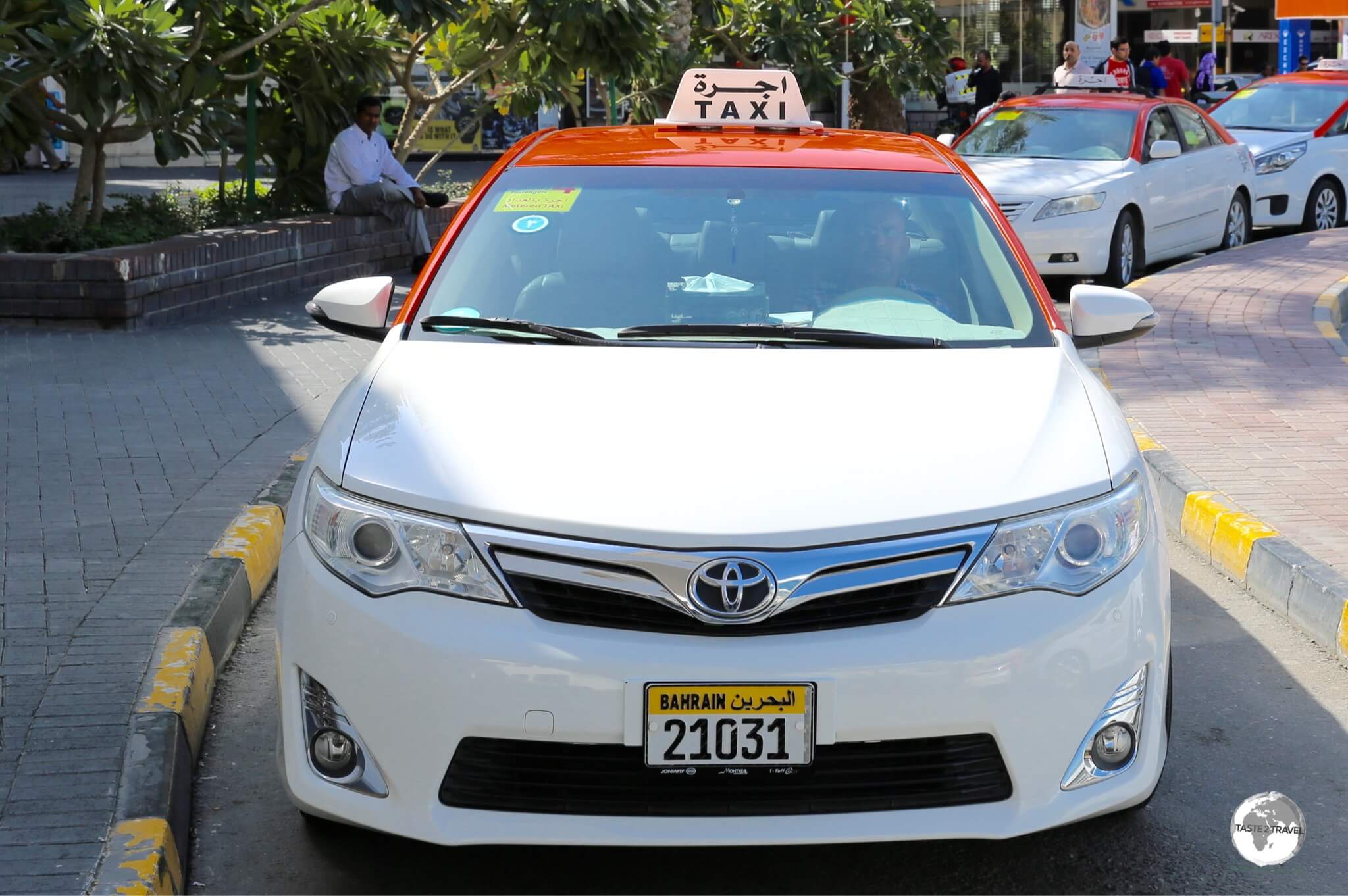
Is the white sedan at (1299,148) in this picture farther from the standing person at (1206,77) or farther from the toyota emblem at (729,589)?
the toyota emblem at (729,589)

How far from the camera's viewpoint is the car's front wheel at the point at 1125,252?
41.4 ft

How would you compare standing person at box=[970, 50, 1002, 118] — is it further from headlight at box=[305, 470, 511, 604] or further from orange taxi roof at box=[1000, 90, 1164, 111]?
headlight at box=[305, 470, 511, 604]

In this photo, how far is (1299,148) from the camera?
16.2 meters

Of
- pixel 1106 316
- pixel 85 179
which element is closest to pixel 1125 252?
pixel 85 179

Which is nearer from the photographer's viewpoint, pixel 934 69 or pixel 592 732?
pixel 592 732

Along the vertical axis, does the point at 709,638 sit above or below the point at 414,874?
above

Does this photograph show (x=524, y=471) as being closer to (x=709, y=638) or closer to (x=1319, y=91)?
(x=709, y=638)

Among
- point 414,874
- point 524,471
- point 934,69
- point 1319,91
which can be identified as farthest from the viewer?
point 934,69

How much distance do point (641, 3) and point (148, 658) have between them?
10689 millimetres

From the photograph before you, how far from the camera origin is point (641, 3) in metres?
14.1

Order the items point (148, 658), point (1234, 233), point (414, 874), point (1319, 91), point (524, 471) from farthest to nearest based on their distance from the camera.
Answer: point (1319, 91), point (1234, 233), point (148, 658), point (414, 874), point (524, 471)

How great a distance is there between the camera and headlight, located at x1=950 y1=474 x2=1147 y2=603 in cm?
315

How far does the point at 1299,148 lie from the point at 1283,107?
1.52 meters

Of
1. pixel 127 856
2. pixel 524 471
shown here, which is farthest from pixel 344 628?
pixel 127 856
